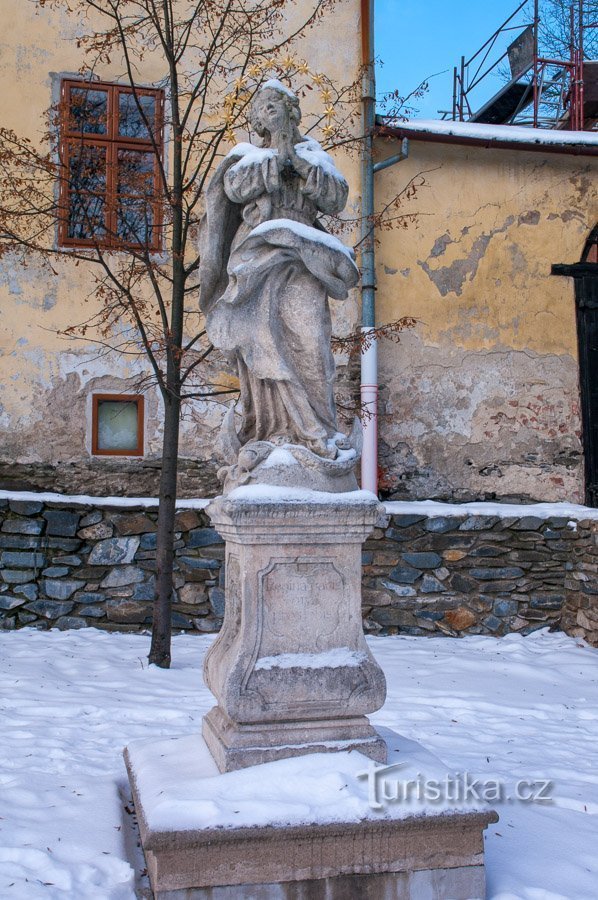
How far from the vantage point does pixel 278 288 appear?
3.07m

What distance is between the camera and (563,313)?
27.5 feet

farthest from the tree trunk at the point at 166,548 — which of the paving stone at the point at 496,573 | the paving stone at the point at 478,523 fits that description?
the paving stone at the point at 496,573

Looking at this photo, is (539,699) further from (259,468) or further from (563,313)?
(563,313)

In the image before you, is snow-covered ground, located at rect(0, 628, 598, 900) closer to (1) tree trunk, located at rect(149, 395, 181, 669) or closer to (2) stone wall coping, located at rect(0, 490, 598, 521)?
(1) tree trunk, located at rect(149, 395, 181, 669)

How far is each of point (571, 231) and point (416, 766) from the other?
6978 millimetres

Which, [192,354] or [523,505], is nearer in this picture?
[192,354]

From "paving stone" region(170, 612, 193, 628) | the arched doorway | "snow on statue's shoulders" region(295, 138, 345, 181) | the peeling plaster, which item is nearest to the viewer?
"snow on statue's shoulders" region(295, 138, 345, 181)

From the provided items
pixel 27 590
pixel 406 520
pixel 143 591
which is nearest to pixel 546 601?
pixel 406 520

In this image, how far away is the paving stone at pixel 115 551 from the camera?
269 inches

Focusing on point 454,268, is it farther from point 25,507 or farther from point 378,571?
point 25,507

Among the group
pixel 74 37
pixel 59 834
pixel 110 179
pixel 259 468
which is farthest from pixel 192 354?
pixel 59 834

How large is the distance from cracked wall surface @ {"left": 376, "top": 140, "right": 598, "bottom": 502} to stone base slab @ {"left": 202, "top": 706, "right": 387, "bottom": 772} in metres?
5.19

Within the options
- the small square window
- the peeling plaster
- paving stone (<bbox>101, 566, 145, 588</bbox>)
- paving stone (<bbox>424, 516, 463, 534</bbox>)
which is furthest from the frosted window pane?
the peeling plaster

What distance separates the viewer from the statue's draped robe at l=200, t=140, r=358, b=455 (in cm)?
299
